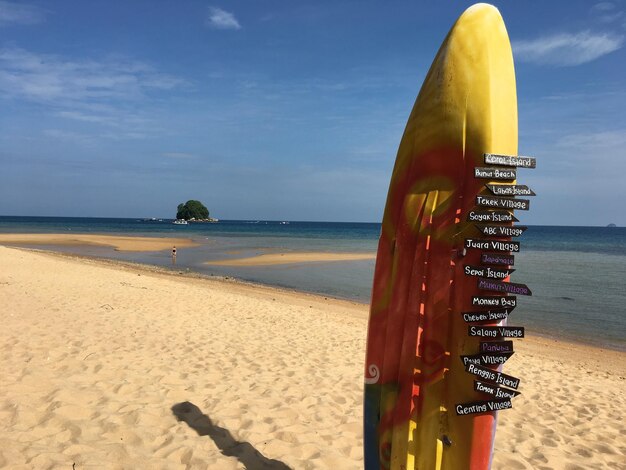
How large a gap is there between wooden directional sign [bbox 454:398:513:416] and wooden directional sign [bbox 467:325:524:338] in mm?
314

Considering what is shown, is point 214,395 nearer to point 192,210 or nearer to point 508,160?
point 508,160

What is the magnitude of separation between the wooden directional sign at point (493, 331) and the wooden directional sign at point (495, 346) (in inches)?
1.3

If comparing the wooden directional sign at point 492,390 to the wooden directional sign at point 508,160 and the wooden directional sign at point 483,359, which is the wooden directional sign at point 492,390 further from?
the wooden directional sign at point 508,160

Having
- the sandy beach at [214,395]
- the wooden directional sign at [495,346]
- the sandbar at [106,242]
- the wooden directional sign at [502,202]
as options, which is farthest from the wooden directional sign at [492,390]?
the sandbar at [106,242]

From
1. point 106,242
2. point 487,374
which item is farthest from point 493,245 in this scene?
point 106,242

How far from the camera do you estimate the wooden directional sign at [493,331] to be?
2219 millimetres

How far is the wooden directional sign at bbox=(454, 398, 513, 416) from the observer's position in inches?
89.6

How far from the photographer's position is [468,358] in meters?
2.25

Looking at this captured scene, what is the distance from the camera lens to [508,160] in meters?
2.21

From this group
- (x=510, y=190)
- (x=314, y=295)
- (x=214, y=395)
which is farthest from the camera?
(x=314, y=295)

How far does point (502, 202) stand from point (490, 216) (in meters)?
0.08

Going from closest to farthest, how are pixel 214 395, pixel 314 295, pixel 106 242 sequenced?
pixel 214 395 → pixel 314 295 → pixel 106 242

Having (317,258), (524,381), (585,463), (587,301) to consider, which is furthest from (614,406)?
Result: (317,258)

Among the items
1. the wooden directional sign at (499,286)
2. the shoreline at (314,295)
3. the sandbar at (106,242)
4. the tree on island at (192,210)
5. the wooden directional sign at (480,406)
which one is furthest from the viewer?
the tree on island at (192,210)
